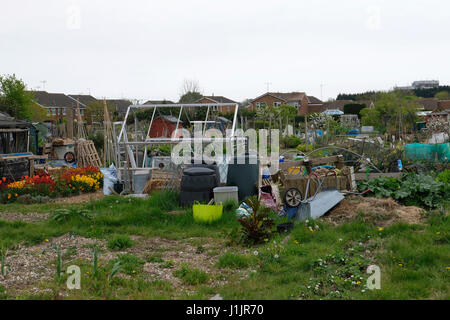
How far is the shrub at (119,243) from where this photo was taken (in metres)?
6.33

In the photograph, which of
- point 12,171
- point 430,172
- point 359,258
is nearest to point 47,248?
point 359,258

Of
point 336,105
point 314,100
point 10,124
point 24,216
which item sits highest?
point 314,100

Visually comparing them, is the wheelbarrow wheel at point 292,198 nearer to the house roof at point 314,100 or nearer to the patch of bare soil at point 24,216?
the patch of bare soil at point 24,216

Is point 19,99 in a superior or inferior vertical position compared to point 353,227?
superior

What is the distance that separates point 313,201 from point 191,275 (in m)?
3.11

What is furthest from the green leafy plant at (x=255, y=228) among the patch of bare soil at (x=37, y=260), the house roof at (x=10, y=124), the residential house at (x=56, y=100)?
the residential house at (x=56, y=100)

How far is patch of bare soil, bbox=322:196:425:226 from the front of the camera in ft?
22.4

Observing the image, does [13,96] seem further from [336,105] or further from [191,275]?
[336,105]

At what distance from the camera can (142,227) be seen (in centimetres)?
754

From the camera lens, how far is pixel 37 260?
226 inches

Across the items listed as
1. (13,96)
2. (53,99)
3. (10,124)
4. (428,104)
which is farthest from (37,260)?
(428,104)
